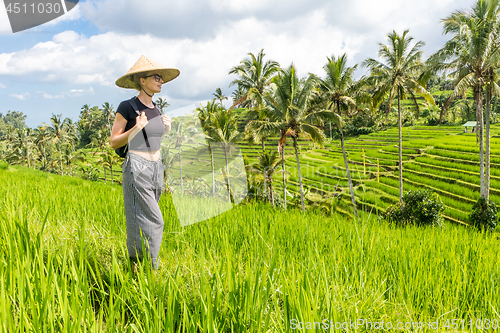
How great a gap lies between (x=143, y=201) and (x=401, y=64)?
25.0 m

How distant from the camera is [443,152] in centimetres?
3008

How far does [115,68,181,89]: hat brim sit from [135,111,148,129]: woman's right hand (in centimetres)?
30

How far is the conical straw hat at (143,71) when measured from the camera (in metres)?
1.70

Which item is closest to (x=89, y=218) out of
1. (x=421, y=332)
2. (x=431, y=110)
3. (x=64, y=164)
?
(x=421, y=332)

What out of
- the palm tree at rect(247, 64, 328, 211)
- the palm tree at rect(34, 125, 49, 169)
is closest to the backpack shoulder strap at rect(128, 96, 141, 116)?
the palm tree at rect(247, 64, 328, 211)

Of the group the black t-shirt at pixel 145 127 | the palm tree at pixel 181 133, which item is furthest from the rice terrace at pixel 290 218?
the black t-shirt at pixel 145 127

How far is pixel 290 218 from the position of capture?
11.2 feet

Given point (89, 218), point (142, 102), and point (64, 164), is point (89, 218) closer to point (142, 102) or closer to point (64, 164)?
point (142, 102)

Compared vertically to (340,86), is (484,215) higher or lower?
lower

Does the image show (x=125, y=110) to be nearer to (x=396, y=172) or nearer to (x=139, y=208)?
(x=139, y=208)

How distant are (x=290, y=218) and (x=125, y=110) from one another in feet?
7.85

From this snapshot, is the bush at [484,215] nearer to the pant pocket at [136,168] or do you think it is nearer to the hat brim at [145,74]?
the hat brim at [145,74]

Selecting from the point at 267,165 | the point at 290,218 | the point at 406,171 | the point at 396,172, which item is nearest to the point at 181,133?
the point at 290,218

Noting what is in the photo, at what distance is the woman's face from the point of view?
1.76 metres
